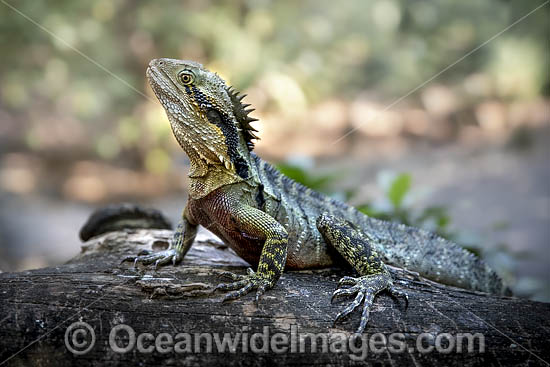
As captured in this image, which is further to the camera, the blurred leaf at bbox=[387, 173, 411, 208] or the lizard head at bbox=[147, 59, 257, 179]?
the blurred leaf at bbox=[387, 173, 411, 208]

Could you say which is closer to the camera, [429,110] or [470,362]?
[470,362]

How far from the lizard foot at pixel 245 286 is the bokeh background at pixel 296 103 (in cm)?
655

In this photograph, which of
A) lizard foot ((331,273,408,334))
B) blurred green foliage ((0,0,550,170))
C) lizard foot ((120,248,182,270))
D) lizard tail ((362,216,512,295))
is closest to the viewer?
lizard foot ((331,273,408,334))

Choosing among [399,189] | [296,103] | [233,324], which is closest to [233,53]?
[296,103]

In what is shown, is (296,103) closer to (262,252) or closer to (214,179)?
(214,179)

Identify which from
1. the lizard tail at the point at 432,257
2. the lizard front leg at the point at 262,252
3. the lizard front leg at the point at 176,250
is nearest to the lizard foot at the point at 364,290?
the lizard front leg at the point at 262,252

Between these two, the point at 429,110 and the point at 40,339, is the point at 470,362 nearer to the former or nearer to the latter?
the point at 40,339

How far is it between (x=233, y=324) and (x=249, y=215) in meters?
0.87

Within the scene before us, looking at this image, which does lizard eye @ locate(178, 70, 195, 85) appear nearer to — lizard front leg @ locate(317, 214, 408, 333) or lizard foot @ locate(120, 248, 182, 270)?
lizard foot @ locate(120, 248, 182, 270)

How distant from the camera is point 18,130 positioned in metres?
13.4

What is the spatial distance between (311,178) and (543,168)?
7.80 metres

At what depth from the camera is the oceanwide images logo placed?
2.98 metres

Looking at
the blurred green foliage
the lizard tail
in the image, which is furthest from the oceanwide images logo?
the blurred green foliage

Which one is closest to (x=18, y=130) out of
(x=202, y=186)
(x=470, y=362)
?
(x=202, y=186)
